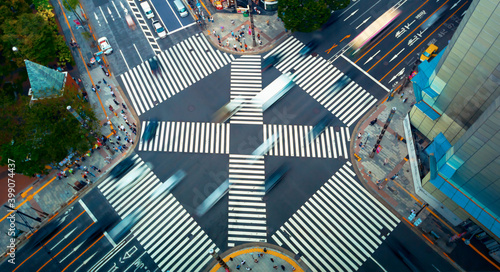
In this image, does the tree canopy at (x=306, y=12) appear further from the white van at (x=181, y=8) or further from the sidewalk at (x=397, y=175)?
the white van at (x=181, y=8)

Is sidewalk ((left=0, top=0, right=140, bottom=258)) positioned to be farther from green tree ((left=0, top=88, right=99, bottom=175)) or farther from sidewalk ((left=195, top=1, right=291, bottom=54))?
sidewalk ((left=195, top=1, right=291, bottom=54))

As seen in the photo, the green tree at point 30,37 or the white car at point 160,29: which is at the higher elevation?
the green tree at point 30,37

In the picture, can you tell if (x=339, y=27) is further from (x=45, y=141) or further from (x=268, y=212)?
(x=45, y=141)

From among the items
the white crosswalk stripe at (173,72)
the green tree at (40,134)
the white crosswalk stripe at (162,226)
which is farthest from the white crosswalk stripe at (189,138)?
the green tree at (40,134)

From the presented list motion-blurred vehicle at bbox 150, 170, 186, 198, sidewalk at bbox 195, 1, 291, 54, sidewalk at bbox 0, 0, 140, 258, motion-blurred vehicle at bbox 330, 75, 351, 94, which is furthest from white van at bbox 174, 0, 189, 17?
motion-blurred vehicle at bbox 150, 170, 186, 198

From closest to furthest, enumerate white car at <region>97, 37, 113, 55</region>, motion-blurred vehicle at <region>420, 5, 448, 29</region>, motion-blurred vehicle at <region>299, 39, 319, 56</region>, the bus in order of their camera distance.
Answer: the bus, motion-blurred vehicle at <region>299, 39, 319, 56</region>, motion-blurred vehicle at <region>420, 5, 448, 29</region>, white car at <region>97, 37, 113, 55</region>

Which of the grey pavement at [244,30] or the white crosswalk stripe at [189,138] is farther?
the grey pavement at [244,30]
